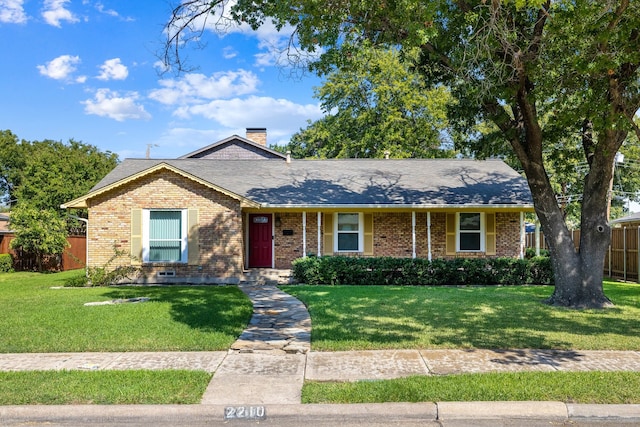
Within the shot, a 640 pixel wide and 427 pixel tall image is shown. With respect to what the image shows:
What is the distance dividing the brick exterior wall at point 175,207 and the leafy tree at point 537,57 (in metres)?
6.34

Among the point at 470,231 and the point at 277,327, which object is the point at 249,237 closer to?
the point at 470,231

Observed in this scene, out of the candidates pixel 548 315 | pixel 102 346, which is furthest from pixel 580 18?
pixel 102 346

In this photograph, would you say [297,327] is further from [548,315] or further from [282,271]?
[282,271]

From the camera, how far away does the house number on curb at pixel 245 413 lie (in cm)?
478

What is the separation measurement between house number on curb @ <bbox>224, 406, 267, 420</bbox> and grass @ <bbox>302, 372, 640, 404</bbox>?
480 millimetres

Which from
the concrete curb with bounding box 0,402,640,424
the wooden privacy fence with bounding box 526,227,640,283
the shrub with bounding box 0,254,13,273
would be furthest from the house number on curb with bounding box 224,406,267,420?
the shrub with bounding box 0,254,13,273

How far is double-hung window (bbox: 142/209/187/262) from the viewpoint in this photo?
618 inches

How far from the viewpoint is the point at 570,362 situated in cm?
622

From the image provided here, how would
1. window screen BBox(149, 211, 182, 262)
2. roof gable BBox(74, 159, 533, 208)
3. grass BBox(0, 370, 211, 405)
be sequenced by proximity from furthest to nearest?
1. roof gable BBox(74, 159, 533, 208)
2. window screen BBox(149, 211, 182, 262)
3. grass BBox(0, 370, 211, 405)

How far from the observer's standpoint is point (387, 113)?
31172 mm

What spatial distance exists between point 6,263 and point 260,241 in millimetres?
11960

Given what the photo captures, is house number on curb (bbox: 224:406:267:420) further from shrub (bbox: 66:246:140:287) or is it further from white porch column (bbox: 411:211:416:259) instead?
white porch column (bbox: 411:211:416:259)

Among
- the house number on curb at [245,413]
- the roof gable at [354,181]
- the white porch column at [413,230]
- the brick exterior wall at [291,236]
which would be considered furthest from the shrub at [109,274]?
the house number on curb at [245,413]

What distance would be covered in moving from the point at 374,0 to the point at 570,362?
6.85 m
